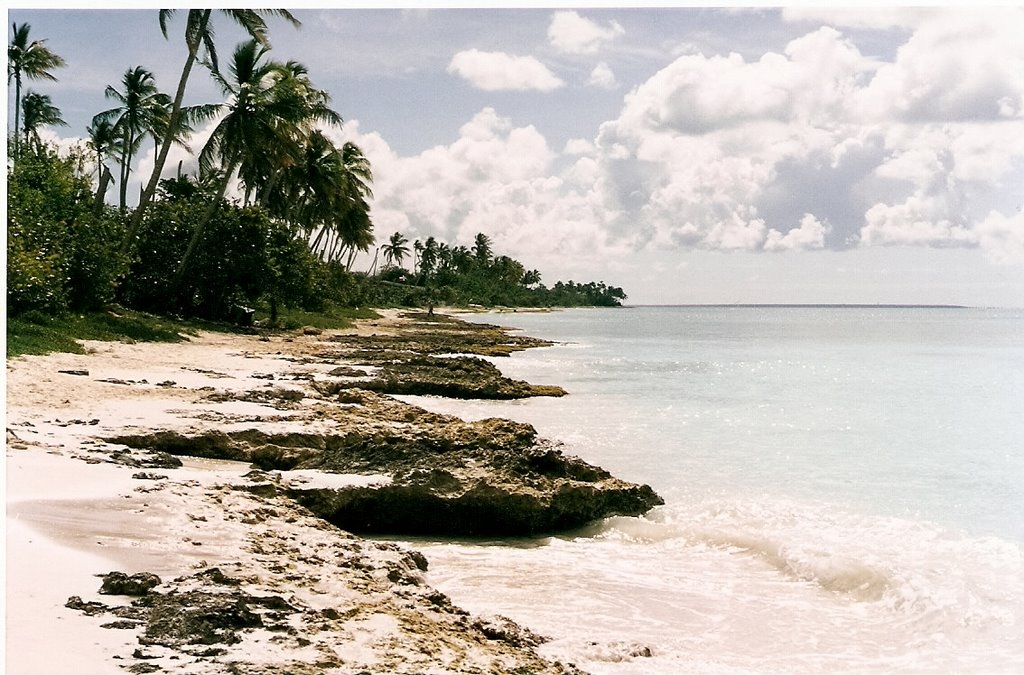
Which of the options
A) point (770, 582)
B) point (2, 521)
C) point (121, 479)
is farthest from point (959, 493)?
point (2, 521)

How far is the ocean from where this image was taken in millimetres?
4742

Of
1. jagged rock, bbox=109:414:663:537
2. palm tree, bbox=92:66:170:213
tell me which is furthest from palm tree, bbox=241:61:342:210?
jagged rock, bbox=109:414:663:537

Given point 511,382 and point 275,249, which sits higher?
point 275,249

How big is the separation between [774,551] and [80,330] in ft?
44.8

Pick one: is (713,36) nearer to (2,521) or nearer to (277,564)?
(277,564)

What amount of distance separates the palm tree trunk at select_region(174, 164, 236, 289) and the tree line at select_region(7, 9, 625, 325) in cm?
5

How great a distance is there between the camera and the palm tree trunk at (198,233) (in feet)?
79.4

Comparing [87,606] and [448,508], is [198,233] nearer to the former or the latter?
[448,508]

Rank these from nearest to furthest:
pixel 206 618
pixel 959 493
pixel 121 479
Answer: pixel 206 618
pixel 121 479
pixel 959 493

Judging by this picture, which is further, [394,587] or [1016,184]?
[1016,184]

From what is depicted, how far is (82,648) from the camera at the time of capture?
3.42 m

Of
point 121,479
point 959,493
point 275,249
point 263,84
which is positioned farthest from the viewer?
point 275,249

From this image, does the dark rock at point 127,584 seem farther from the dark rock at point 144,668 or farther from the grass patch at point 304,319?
the grass patch at point 304,319

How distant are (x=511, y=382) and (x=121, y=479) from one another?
1182 centimetres
